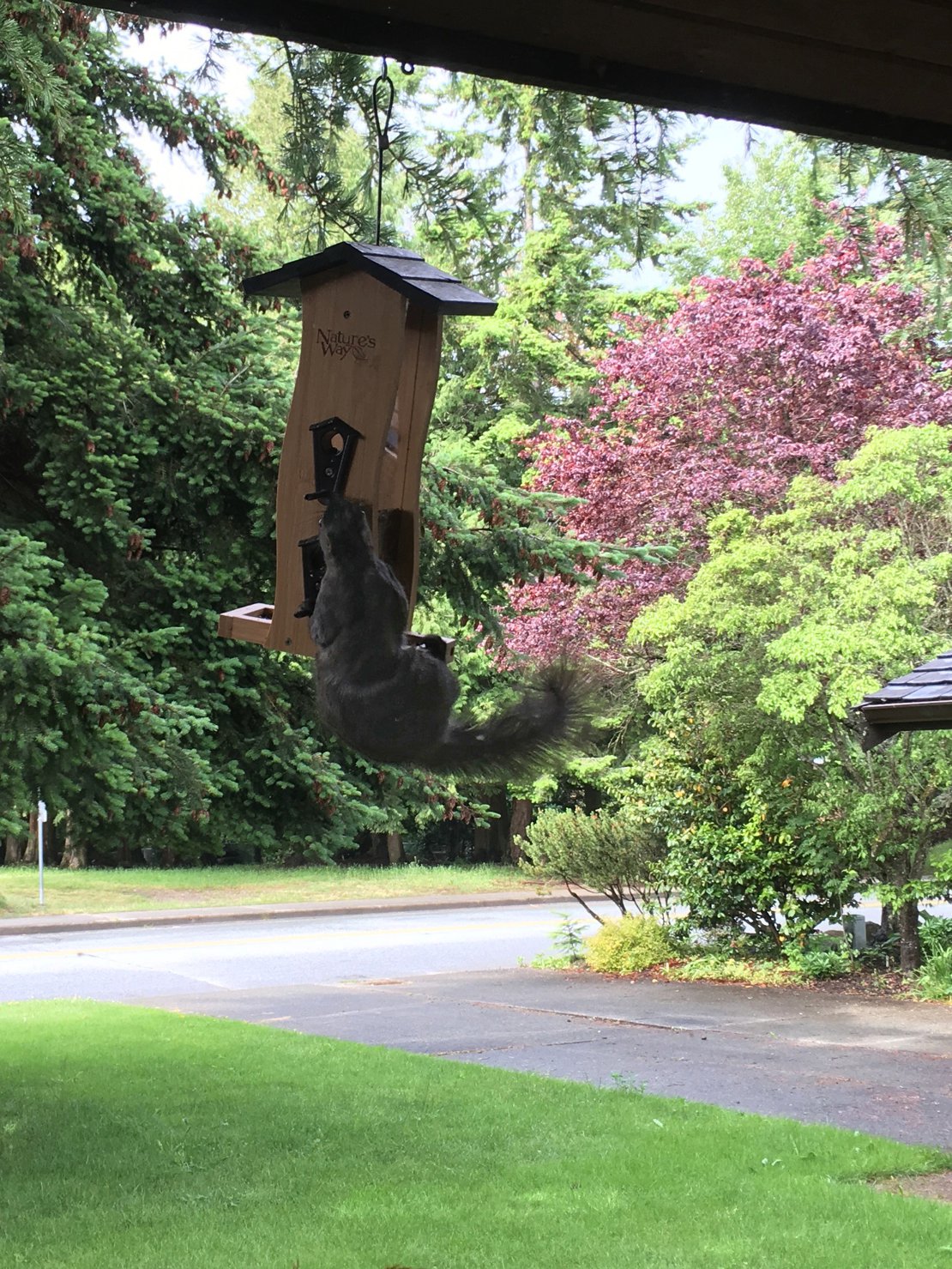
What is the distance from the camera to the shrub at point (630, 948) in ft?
44.0

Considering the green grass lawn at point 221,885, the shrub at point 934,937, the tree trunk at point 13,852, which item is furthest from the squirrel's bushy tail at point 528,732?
the tree trunk at point 13,852

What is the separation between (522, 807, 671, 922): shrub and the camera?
45.9 feet

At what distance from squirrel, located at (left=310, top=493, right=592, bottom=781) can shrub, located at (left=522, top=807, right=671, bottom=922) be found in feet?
40.0

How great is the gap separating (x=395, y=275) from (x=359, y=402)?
231mm

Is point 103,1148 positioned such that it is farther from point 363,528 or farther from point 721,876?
point 721,876

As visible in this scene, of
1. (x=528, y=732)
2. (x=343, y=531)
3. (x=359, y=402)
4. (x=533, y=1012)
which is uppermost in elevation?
(x=359, y=402)

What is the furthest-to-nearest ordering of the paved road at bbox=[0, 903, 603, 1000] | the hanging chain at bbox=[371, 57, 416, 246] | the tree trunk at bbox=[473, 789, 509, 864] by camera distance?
the tree trunk at bbox=[473, 789, 509, 864] → the paved road at bbox=[0, 903, 603, 1000] → the hanging chain at bbox=[371, 57, 416, 246]

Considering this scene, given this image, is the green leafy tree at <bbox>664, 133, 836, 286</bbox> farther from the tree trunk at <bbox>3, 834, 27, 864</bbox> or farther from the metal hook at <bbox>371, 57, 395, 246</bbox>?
the metal hook at <bbox>371, 57, 395, 246</bbox>

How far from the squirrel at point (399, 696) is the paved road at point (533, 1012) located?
5.77 m

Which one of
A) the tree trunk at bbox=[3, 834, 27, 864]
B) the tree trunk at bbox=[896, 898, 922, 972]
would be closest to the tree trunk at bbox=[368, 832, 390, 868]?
the tree trunk at bbox=[3, 834, 27, 864]

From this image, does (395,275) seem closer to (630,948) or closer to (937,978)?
(937,978)

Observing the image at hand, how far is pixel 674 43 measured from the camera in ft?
6.80

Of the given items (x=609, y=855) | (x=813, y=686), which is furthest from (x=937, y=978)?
(x=609, y=855)

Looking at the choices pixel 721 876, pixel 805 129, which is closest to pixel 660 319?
pixel 721 876
